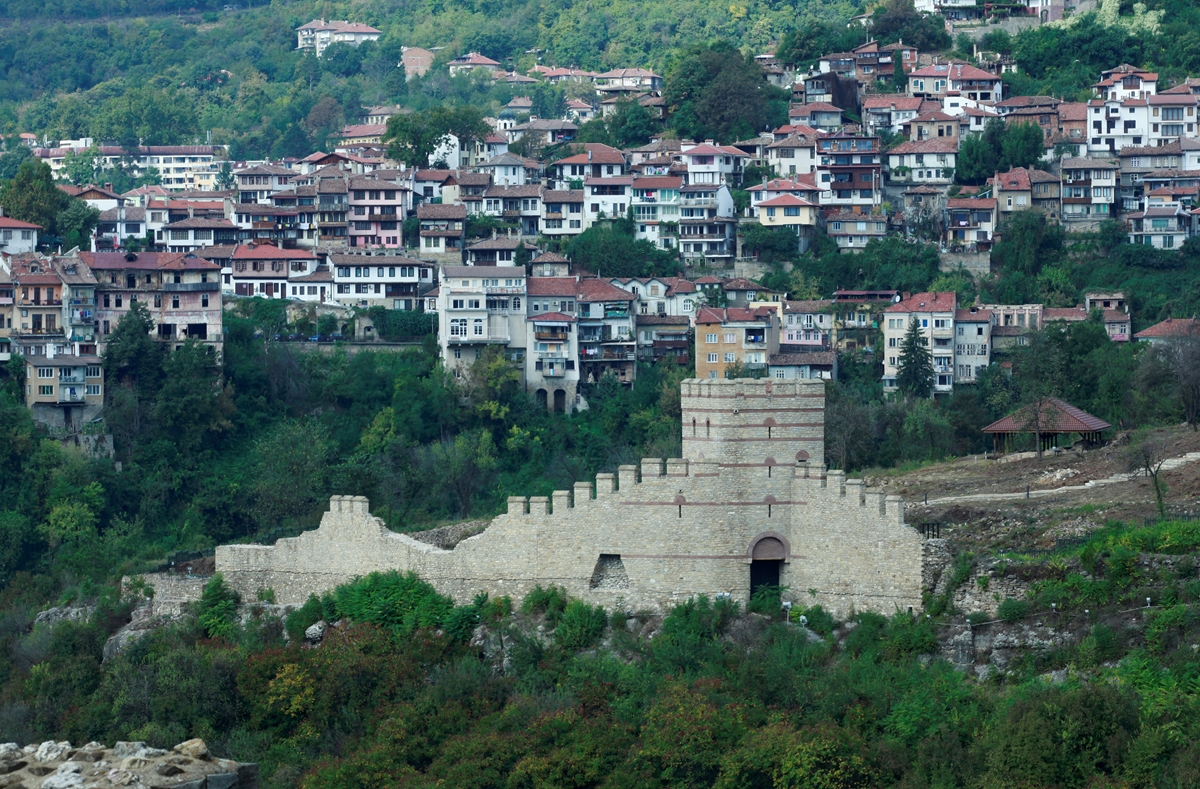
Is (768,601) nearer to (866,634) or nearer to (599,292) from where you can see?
(866,634)

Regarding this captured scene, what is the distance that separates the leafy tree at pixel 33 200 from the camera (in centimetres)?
8938

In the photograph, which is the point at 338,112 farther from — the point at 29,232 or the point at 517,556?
the point at 517,556

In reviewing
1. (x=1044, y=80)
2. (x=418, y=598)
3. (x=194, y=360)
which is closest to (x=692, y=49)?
(x=1044, y=80)

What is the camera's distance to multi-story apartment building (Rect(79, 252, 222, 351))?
81.1 metres

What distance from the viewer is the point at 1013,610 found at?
39500mm

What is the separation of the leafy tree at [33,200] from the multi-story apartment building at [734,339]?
2596 centimetres

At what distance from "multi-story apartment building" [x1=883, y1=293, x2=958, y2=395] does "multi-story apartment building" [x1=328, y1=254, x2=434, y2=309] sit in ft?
58.3

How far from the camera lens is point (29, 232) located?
285ft

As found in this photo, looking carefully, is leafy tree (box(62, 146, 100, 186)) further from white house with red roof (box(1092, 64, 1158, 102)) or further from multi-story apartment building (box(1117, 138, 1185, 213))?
multi-story apartment building (box(1117, 138, 1185, 213))

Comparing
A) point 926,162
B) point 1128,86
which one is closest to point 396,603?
point 926,162

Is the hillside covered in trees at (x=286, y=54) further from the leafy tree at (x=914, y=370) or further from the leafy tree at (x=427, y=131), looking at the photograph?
the leafy tree at (x=914, y=370)

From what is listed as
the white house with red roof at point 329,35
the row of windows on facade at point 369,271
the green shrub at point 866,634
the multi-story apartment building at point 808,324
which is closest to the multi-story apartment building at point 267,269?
the row of windows on facade at point 369,271

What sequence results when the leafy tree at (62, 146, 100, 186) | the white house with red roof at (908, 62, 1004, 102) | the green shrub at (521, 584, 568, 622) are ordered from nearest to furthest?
1. the green shrub at (521, 584, 568, 622)
2. the white house with red roof at (908, 62, 1004, 102)
3. the leafy tree at (62, 146, 100, 186)

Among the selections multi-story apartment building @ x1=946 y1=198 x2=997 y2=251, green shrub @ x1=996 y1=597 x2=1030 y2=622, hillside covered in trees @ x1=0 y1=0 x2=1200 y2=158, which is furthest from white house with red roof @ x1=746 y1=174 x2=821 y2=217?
green shrub @ x1=996 y1=597 x2=1030 y2=622
